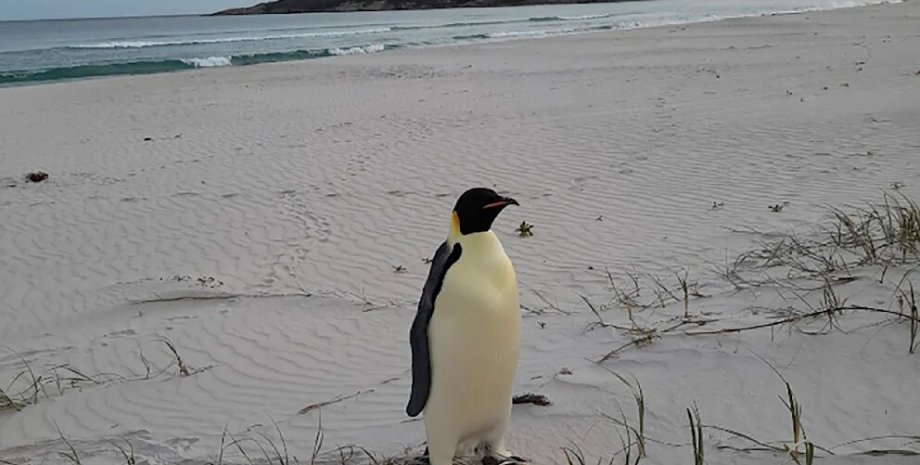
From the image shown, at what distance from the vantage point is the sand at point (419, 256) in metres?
3.48

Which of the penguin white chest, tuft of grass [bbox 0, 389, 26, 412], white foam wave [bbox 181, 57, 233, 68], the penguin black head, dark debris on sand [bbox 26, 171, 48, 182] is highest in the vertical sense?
the penguin black head

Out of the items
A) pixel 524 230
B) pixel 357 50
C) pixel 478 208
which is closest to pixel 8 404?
pixel 478 208

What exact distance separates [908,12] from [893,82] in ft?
69.1

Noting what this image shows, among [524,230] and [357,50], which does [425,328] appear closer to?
[524,230]

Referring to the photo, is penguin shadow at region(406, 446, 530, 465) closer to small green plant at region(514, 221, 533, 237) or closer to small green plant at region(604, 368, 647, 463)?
small green plant at region(604, 368, 647, 463)

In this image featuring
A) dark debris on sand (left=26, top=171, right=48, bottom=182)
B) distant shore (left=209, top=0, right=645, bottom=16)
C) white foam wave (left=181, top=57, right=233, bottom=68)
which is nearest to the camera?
dark debris on sand (left=26, top=171, right=48, bottom=182)

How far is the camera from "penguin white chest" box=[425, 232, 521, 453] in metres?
2.77

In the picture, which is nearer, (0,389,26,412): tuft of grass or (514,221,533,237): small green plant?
(0,389,26,412): tuft of grass

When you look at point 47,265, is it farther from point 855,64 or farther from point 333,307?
point 855,64

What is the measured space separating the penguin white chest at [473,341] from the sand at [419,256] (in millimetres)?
422

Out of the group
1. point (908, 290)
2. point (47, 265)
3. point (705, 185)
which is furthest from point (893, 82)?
point (47, 265)

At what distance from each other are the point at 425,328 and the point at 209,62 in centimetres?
3106

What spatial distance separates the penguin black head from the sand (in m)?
0.97

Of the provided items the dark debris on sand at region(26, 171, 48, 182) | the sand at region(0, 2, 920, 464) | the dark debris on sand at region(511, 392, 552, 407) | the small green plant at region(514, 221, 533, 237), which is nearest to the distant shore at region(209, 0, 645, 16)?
the sand at region(0, 2, 920, 464)
